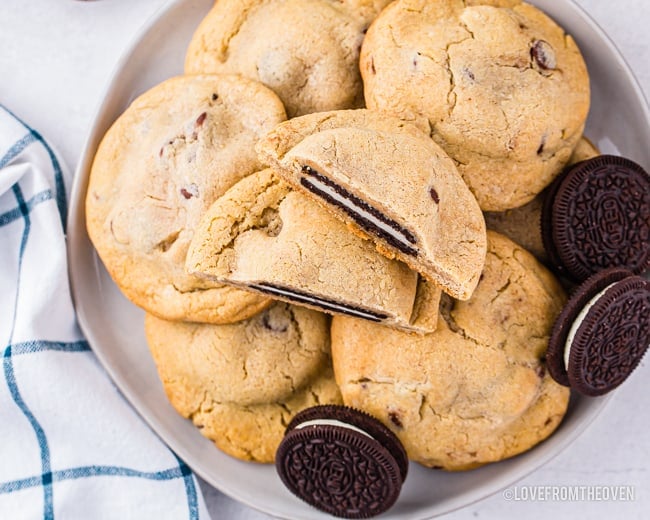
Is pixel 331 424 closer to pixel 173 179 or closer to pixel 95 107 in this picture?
pixel 173 179

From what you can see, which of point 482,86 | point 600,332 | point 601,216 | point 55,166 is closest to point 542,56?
point 482,86

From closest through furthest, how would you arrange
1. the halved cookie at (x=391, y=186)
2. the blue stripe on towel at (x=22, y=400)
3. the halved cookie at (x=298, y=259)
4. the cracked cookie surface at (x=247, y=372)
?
the halved cookie at (x=391, y=186)
the halved cookie at (x=298, y=259)
the cracked cookie surface at (x=247, y=372)
the blue stripe on towel at (x=22, y=400)

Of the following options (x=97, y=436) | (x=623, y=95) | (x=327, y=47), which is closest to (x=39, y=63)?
(x=327, y=47)

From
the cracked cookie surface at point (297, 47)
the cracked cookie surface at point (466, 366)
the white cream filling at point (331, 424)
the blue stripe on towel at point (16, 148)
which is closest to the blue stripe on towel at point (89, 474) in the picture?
the white cream filling at point (331, 424)

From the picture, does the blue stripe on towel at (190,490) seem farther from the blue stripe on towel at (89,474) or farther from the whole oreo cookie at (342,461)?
the whole oreo cookie at (342,461)

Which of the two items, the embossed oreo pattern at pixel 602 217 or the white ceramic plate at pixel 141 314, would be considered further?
the white ceramic plate at pixel 141 314
